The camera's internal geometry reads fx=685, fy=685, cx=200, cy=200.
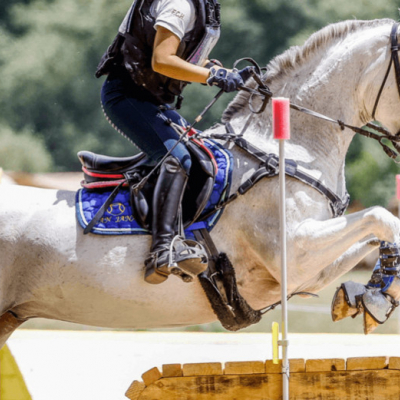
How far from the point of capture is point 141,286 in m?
3.04

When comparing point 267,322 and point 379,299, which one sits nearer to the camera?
point 379,299

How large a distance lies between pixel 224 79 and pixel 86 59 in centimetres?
752

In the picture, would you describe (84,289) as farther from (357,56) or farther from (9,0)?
(9,0)

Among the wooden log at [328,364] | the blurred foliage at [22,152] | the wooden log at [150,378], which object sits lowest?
the wooden log at [150,378]

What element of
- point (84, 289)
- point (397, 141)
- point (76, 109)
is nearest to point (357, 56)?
point (397, 141)

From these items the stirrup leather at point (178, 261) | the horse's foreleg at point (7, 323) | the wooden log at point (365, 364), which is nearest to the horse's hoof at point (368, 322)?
the wooden log at point (365, 364)

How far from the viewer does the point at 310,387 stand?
106 inches

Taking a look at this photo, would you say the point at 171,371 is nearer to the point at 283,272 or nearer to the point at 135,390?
the point at 135,390

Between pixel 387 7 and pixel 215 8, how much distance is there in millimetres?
7454

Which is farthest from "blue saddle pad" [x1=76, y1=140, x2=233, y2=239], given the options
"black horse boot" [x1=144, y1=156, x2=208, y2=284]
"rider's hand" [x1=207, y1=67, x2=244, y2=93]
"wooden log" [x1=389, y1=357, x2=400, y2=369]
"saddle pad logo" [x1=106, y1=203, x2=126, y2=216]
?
"wooden log" [x1=389, y1=357, x2=400, y2=369]

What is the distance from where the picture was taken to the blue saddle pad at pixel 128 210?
10.0 ft

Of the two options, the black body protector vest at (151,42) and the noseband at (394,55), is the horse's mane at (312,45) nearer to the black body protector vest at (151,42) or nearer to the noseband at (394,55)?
the noseband at (394,55)

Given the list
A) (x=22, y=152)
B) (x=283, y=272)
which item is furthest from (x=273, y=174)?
(x=22, y=152)

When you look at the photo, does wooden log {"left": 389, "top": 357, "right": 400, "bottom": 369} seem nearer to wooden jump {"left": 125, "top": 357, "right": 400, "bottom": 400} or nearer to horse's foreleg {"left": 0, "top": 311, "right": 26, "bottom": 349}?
wooden jump {"left": 125, "top": 357, "right": 400, "bottom": 400}
